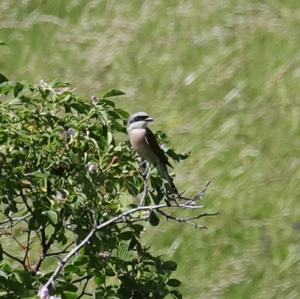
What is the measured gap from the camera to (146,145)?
5.58 metres

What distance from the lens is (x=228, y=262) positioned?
8.77 metres

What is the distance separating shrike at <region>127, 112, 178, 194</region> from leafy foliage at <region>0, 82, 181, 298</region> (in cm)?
24

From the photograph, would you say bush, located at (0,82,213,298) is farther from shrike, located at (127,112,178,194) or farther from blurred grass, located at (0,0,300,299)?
blurred grass, located at (0,0,300,299)

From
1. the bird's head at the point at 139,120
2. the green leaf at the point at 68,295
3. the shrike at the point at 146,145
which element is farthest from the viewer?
the bird's head at the point at 139,120

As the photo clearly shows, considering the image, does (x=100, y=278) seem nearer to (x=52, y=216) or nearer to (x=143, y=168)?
(x=52, y=216)

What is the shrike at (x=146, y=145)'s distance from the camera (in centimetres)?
505

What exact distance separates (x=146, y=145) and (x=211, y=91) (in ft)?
17.9

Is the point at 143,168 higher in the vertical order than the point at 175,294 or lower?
higher

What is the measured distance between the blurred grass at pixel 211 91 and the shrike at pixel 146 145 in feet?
8.04

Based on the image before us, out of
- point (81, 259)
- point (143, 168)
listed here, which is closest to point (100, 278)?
point (81, 259)

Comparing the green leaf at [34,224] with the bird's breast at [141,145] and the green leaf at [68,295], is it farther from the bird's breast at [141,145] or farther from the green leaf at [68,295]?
the bird's breast at [141,145]

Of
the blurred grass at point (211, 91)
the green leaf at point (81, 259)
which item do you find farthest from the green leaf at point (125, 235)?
the blurred grass at point (211, 91)

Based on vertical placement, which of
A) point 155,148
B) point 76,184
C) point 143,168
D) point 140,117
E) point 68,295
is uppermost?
point 140,117

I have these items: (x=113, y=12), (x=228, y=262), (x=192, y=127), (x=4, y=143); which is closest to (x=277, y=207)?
(x=228, y=262)
